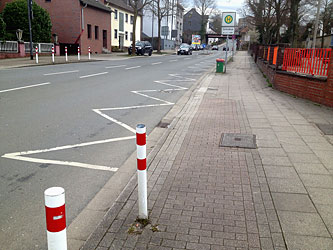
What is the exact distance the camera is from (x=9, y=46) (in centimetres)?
2614

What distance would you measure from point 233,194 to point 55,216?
2638 mm

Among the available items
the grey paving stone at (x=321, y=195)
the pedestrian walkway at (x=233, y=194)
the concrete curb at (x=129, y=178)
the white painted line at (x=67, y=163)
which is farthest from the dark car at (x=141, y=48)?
the grey paving stone at (x=321, y=195)

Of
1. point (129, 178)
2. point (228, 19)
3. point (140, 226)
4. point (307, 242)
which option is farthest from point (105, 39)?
point (307, 242)

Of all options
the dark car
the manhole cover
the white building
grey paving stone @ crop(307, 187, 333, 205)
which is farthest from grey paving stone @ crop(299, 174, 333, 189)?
the white building

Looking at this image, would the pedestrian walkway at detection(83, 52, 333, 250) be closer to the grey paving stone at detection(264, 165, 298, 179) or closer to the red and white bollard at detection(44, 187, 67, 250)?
the grey paving stone at detection(264, 165, 298, 179)

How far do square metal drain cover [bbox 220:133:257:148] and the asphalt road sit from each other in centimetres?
172

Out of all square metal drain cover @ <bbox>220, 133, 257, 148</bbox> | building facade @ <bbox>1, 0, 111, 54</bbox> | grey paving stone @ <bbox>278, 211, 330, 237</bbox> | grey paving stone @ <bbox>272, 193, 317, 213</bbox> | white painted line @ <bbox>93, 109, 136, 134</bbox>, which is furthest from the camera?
building facade @ <bbox>1, 0, 111, 54</bbox>

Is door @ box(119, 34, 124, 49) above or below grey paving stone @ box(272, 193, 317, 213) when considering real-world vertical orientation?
above

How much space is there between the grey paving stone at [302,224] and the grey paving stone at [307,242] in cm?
7

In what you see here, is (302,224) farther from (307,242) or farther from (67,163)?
(67,163)

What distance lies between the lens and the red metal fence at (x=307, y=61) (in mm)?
9746

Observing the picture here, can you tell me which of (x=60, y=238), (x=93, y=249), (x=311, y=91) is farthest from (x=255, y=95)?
(x=60, y=238)

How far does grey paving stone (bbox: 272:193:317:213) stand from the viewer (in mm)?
3752

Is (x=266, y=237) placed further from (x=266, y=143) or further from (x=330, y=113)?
(x=330, y=113)
